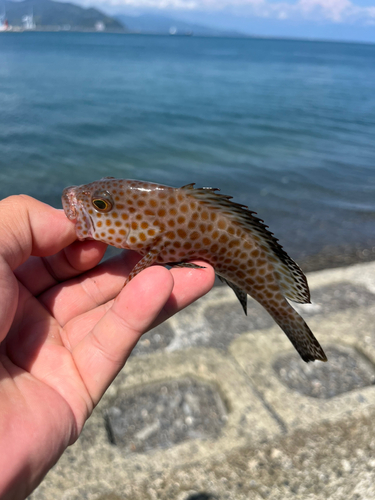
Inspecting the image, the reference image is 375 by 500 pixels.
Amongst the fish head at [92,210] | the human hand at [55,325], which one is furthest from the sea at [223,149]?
the fish head at [92,210]

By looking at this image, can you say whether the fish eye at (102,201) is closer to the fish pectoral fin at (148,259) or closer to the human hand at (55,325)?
the human hand at (55,325)

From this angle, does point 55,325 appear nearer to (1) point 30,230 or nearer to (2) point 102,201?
(1) point 30,230

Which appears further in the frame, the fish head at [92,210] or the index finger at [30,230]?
the fish head at [92,210]

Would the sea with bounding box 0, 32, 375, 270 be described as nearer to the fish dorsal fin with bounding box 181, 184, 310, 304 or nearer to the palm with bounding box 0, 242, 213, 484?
the fish dorsal fin with bounding box 181, 184, 310, 304

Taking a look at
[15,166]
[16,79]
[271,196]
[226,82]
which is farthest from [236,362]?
[226,82]

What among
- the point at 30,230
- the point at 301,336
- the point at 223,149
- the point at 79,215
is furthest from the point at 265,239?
the point at 223,149

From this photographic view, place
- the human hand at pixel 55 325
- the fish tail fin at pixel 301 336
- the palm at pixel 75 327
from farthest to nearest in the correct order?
the fish tail fin at pixel 301 336
the palm at pixel 75 327
the human hand at pixel 55 325

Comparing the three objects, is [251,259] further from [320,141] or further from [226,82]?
[226,82]
